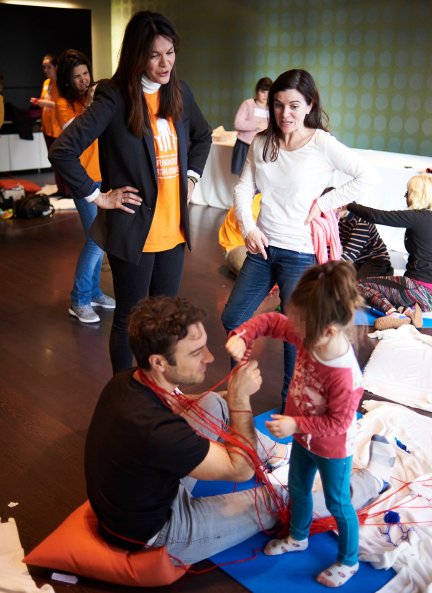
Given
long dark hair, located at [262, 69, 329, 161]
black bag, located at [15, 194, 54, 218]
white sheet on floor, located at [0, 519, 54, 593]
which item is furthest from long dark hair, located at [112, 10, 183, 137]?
black bag, located at [15, 194, 54, 218]

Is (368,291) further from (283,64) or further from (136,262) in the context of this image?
(283,64)

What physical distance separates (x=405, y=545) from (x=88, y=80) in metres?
3.24

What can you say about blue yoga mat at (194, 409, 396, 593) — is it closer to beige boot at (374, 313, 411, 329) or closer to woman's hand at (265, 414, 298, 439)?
woman's hand at (265, 414, 298, 439)

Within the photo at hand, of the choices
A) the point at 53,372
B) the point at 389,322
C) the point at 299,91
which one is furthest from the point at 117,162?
the point at 389,322

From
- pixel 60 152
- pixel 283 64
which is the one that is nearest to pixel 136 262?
pixel 60 152

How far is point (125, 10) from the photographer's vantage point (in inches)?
391

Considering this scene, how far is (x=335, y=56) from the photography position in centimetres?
735

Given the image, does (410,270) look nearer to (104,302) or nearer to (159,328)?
(104,302)

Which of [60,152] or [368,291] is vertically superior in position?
[60,152]

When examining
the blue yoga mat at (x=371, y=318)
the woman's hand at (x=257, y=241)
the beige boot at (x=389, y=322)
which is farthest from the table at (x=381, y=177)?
the woman's hand at (x=257, y=241)

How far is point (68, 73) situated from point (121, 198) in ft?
6.26

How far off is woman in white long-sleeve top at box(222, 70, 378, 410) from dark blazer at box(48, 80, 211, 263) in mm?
295

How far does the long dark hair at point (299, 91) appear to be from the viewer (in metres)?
2.34

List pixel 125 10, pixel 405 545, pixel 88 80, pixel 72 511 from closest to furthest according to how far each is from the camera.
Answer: pixel 405 545 → pixel 72 511 → pixel 88 80 → pixel 125 10
